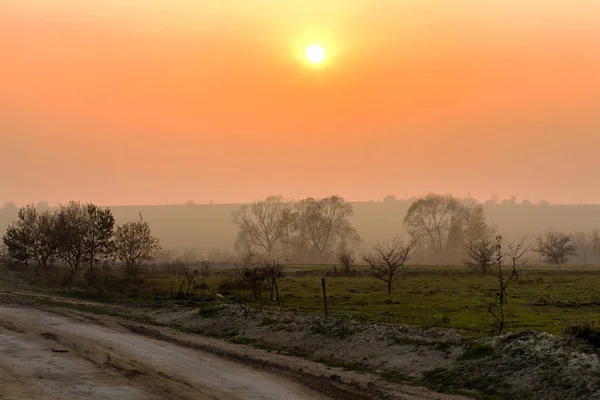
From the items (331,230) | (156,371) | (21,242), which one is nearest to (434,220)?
(331,230)

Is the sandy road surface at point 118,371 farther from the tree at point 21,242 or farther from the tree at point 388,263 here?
the tree at point 21,242

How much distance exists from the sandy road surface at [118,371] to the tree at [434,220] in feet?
344

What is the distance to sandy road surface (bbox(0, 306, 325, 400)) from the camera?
15664 mm

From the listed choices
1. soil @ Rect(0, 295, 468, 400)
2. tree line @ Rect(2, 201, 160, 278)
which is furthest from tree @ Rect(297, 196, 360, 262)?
soil @ Rect(0, 295, 468, 400)

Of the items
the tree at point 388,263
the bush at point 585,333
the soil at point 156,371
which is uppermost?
the tree at point 388,263

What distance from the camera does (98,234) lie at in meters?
64.4

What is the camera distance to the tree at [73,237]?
6425 cm

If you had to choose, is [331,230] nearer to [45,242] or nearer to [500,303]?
[45,242]

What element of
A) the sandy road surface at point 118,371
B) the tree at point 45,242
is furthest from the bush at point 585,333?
the tree at point 45,242

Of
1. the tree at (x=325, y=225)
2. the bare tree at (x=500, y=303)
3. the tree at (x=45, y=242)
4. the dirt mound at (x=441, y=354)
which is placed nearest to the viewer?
the dirt mound at (x=441, y=354)

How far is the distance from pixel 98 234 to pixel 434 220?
82.9 meters

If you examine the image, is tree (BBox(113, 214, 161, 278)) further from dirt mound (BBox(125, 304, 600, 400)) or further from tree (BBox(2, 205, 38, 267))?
dirt mound (BBox(125, 304, 600, 400))

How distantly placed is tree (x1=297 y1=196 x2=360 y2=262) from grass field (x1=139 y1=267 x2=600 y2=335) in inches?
2823

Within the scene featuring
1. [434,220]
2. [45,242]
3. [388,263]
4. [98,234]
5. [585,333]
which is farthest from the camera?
[434,220]
